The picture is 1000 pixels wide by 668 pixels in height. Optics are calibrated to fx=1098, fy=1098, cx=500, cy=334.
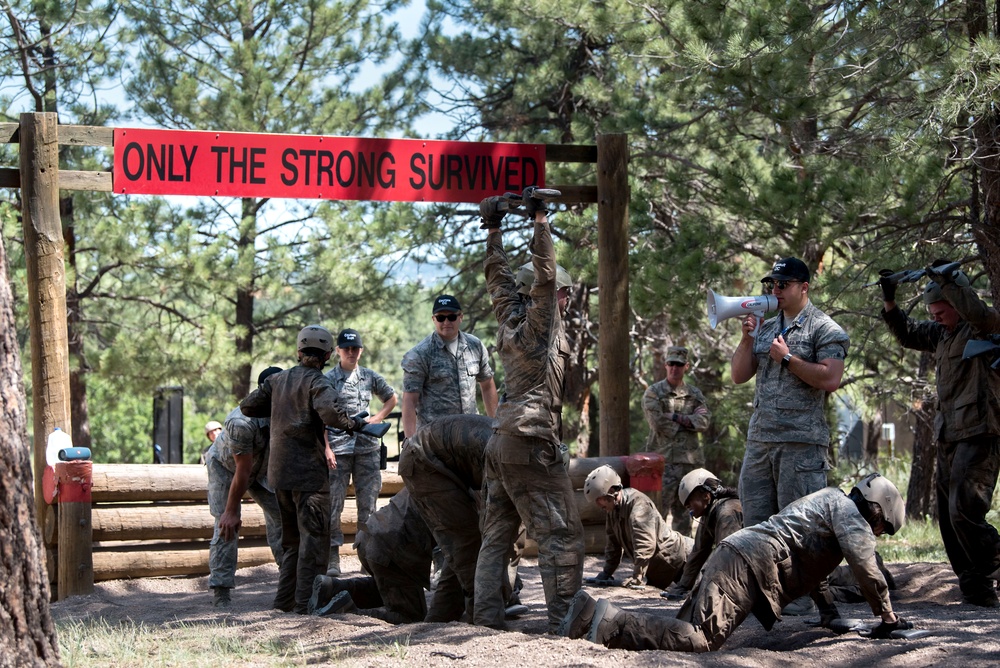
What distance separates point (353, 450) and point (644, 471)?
7.73ft

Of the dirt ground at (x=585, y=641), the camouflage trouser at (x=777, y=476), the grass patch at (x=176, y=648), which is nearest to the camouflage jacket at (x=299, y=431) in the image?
the dirt ground at (x=585, y=641)

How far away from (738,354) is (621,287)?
243cm

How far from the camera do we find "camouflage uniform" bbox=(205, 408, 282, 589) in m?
7.48

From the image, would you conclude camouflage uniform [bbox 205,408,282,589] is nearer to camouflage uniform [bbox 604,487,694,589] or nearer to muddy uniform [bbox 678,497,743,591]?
camouflage uniform [bbox 604,487,694,589]

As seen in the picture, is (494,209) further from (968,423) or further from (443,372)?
(968,423)

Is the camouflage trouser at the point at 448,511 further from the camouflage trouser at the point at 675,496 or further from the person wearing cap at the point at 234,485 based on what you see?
the camouflage trouser at the point at 675,496

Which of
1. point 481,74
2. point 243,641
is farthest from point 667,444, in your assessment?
point 481,74

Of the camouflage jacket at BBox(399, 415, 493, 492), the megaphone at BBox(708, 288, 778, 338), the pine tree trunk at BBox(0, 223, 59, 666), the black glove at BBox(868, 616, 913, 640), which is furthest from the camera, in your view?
the camouflage jacket at BBox(399, 415, 493, 492)

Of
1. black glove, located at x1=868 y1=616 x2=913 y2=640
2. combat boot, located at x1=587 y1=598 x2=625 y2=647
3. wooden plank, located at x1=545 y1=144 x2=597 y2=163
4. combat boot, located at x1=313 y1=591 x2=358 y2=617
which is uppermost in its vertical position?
wooden plank, located at x1=545 y1=144 x2=597 y2=163

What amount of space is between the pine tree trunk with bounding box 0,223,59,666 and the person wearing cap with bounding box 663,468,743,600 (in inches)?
156

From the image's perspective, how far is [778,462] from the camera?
20.9 ft

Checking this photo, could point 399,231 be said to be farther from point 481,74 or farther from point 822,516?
point 822,516

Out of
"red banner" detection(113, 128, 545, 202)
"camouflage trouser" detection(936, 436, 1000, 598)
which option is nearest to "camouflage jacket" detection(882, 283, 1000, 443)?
"camouflage trouser" detection(936, 436, 1000, 598)

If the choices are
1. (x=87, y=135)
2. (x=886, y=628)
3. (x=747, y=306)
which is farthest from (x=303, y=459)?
(x=886, y=628)
